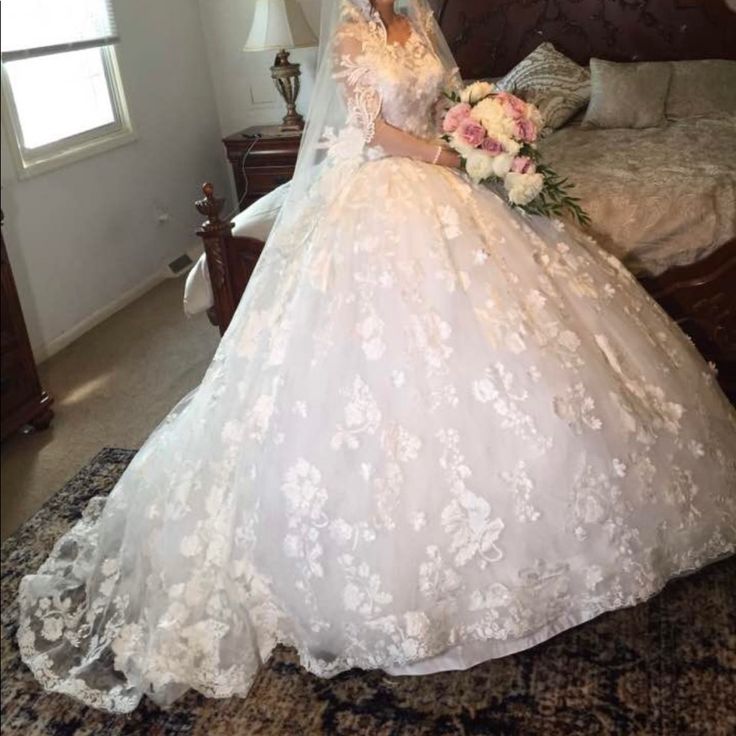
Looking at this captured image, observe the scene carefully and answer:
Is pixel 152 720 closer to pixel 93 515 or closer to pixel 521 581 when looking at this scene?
pixel 93 515

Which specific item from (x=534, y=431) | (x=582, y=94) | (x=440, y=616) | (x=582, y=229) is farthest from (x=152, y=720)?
(x=582, y=94)

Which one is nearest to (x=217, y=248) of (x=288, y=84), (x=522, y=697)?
(x=288, y=84)

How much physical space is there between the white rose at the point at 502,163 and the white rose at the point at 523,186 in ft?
0.06

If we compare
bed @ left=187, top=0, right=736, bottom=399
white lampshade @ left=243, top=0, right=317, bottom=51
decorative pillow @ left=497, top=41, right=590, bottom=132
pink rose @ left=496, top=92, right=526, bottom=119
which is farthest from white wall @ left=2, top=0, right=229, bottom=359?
decorative pillow @ left=497, top=41, right=590, bottom=132

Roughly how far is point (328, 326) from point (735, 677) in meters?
1.07

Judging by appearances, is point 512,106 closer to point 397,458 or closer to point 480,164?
point 480,164

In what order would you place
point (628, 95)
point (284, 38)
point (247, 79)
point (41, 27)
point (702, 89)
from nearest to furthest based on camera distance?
point (41, 27)
point (284, 38)
point (247, 79)
point (702, 89)
point (628, 95)

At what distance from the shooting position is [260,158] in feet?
6.02

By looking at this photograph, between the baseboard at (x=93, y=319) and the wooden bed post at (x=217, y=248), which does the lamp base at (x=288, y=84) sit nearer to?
the wooden bed post at (x=217, y=248)

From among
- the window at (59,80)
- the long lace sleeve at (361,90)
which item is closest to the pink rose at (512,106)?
the long lace sleeve at (361,90)

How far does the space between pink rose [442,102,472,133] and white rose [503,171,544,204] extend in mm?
168

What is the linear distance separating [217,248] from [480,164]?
29.9 inches

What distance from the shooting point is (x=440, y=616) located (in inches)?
58.2

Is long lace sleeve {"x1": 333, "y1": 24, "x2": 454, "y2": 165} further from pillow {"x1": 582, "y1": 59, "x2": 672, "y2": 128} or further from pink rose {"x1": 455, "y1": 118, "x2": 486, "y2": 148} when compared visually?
pillow {"x1": 582, "y1": 59, "x2": 672, "y2": 128}
